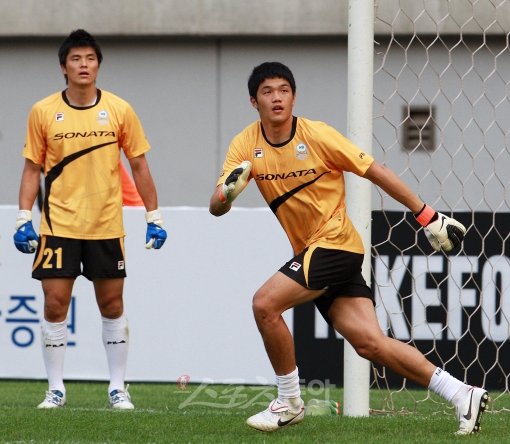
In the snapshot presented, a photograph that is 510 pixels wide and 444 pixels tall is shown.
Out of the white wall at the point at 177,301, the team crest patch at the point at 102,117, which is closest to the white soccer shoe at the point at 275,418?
the team crest patch at the point at 102,117

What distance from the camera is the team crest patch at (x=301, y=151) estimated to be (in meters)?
5.89

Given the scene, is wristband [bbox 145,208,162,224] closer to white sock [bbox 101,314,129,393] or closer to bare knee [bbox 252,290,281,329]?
white sock [bbox 101,314,129,393]

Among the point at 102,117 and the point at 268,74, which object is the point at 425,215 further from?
the point at 102,117

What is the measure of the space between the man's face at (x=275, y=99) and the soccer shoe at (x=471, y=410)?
1545 mm

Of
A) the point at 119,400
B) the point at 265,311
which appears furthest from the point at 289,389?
the point at 119,400

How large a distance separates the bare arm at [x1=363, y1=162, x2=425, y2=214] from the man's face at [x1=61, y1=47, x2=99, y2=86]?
2.08 metres

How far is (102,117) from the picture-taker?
7.20 meters

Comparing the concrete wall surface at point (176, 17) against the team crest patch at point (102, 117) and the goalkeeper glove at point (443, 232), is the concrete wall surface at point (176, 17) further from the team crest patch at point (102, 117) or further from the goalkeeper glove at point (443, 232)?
the goalkeeper glove at point (443, 232)

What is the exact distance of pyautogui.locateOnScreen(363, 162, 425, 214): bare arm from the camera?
5.68 m

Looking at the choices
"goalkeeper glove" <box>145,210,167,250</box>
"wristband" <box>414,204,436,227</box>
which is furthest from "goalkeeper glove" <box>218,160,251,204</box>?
"goalkeeper glove" <box>145,210,167,250</box>

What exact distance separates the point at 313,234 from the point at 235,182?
554 mm

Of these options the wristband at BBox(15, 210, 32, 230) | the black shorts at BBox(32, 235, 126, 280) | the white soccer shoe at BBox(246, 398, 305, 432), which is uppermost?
the wristband at BBox(15, 210, 32, 230)

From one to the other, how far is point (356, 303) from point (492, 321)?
316cm

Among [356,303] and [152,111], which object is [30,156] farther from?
[152,111]
